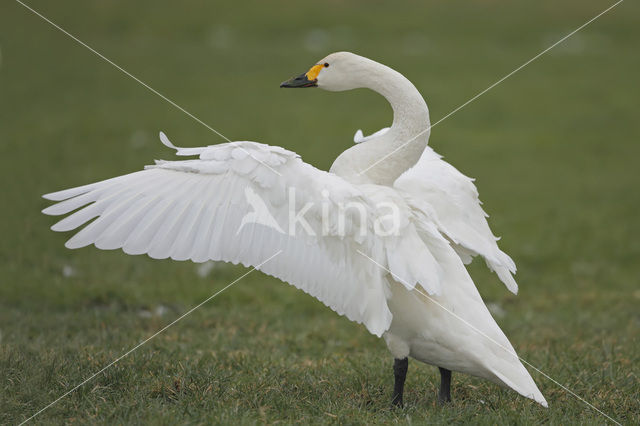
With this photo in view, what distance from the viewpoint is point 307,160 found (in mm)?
11609

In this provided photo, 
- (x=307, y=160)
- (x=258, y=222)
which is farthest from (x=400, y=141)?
(x=307, y=160)

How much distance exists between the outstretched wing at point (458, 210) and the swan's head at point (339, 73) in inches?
25.9

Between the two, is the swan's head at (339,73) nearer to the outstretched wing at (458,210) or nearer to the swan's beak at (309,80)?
the swan's beak at (309,80)

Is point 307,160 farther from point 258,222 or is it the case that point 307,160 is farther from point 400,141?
point 258,222

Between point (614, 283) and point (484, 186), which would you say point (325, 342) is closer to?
point (614, 283)

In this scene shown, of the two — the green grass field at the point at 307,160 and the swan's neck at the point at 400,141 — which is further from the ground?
the swan's neck at the point at 400,141

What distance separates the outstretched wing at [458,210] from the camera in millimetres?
4531

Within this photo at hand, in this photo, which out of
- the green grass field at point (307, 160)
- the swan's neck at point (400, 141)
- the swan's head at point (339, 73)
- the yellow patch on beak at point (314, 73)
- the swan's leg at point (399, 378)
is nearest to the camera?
the swan's leg at point (399, 378)

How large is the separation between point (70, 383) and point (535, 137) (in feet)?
38.0

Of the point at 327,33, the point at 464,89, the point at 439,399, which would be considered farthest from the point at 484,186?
the point at 327,33

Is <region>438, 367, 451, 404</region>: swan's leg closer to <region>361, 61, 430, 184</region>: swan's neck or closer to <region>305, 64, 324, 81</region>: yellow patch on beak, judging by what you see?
<region>361, 61, 430, 184</region>: swan's neck

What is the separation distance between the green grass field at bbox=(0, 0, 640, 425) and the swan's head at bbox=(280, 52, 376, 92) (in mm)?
1747
